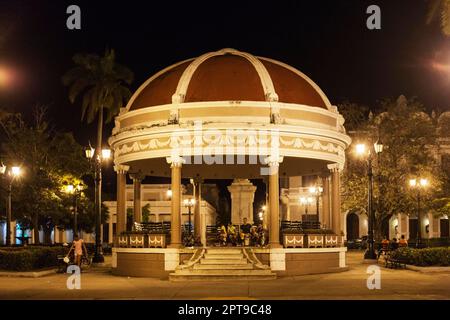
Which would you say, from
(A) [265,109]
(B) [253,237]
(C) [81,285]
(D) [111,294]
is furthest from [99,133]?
(D) [111,294]

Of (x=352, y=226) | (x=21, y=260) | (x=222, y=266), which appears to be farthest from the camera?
(x=352, y=226)

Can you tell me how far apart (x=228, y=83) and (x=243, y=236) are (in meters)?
8.80

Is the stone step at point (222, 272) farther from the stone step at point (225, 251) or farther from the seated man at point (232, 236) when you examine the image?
the seated man at point (232, 236)

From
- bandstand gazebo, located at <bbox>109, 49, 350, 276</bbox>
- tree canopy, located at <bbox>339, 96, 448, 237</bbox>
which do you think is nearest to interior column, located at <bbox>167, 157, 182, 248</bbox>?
bandstand gazebo, located at <bbox>109, 49, 350, 276</bbox>

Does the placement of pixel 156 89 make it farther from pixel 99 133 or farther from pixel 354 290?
pixel 99 133

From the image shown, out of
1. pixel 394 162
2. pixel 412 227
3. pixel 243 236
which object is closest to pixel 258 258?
pixel 243 236

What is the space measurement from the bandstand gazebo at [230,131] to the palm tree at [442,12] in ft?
22.3

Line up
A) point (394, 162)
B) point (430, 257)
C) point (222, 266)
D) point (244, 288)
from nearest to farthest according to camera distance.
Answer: point (244, 288)
point (222, 266)
point (430, 257)
point (394, 162)

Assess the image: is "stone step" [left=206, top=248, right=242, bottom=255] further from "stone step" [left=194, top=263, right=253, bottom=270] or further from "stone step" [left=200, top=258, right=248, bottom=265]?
"stone step" [left=194, top=263, right=253, bottom=270]

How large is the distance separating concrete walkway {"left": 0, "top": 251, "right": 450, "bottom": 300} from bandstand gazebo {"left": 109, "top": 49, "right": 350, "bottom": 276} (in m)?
1.51

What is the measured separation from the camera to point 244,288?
2203 cm

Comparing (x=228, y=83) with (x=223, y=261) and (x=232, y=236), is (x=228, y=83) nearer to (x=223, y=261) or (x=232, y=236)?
(x=223, y=261)
